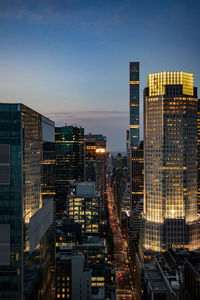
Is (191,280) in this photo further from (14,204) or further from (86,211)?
(86,211)

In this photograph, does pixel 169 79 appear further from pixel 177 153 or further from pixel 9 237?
pixel 9 237

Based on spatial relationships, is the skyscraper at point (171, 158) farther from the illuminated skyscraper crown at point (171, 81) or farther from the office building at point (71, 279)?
the office building at point (71, 279)

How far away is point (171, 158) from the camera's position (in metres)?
190

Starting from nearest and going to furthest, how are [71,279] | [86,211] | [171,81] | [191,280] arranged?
[191,280] → [71,279] → [86,211] → [171,81]

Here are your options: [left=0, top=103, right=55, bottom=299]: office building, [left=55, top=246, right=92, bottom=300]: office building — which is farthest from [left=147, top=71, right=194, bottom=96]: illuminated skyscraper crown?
[left=0, top=103, right=55, bottom=299]: office building

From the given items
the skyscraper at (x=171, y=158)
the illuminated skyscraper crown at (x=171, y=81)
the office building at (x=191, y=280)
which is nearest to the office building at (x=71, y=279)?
the office building at (x=191, y=280)

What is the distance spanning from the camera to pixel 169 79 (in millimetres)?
194375

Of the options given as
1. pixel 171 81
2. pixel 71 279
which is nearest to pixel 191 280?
pixel 71 279

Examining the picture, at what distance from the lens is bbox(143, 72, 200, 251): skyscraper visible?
189 metres

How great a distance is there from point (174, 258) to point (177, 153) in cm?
6877

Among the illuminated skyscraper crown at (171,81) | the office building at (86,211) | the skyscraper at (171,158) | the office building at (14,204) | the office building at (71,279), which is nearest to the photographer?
the office building at (14,204)

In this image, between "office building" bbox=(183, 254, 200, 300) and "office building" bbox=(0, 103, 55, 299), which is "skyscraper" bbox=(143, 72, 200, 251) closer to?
"office building" bbox=(183, 254, 200, 300)

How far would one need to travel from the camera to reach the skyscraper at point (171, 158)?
7441 inches

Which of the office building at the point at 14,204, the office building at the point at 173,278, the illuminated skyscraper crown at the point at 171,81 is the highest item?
the illuminated skyscraper crown at the point at 171,81
